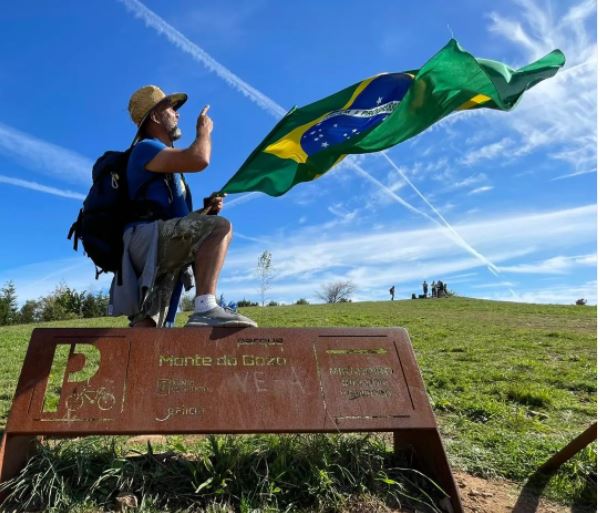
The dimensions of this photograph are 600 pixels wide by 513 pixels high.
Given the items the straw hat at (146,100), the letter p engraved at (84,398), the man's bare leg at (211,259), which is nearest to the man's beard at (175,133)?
the straw hat at (146,100)

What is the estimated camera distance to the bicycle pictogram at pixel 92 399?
2885 mm

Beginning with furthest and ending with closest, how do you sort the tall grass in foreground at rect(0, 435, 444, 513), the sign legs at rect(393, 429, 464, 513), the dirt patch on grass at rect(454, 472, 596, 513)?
1. the dirt patch on grass at rect(454, 472, 596, 513)
2. the sign legs at rect(393, 429, 464, 513)
3. the tall grass in foreground at rect(0, 435, 444, 513)

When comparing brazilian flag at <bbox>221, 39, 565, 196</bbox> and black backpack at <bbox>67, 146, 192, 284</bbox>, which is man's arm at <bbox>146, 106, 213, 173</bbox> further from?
brazilian flag at <bbox>221, 39, 565, 196</bbox>

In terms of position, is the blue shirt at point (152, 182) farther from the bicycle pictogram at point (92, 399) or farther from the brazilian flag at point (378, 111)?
the bicycle pictogram at point (92, 399)

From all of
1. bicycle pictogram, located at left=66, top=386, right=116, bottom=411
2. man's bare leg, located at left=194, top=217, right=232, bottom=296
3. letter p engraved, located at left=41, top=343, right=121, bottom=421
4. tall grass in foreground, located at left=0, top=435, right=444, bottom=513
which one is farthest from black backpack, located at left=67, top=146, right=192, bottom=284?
tall grass in foreground, located at left=0, top=435, right=444, bottom=513

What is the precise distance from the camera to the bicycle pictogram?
288 cm

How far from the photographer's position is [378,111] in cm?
473

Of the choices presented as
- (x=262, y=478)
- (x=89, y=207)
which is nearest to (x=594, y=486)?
(x=262, y=478)

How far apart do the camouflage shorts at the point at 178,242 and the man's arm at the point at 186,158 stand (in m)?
0.35

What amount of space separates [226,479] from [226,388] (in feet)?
1.64

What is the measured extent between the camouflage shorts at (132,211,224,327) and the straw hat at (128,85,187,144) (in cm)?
102

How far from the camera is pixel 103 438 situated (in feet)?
11.0

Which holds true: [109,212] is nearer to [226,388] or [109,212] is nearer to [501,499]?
[226,388]

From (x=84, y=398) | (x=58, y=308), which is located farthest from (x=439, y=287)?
(x=84, y=398)
